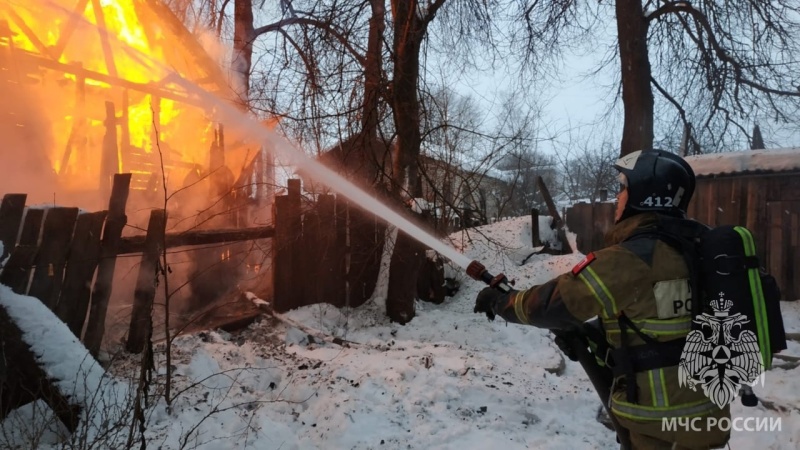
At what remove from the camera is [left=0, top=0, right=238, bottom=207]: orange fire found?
8180 mm

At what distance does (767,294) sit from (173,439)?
3.67 metres

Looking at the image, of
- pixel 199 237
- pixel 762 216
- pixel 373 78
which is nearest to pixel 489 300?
pixel 199 237

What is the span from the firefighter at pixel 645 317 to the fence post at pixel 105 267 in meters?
3.96

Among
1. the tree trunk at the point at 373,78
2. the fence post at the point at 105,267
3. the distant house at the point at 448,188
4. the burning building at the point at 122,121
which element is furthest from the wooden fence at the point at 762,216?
the fence post at the point at 105,267

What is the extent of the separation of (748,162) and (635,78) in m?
2.76

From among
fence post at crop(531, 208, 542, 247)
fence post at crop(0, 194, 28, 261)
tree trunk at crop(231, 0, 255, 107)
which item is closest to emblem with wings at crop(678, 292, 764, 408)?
fence post at crop(0, 194, 28, 261)

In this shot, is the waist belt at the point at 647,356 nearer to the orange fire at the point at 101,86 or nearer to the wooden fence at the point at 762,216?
the wooden fence at the point at 762,216

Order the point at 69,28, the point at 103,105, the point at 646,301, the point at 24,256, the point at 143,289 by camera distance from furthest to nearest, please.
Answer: the point at 103,105, the point at 69,28, the point at 143,289, the point at 24,256, the point at 646,301

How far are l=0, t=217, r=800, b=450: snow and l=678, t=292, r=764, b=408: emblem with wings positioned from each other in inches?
75.2

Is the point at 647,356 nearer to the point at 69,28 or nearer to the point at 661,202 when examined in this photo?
the point at 661,202

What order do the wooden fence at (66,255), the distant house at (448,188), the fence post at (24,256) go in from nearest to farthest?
the fence post at (24,256) < the wooden fence at (66,255) < the distant house at (448,188)

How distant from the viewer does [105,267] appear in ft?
14.7

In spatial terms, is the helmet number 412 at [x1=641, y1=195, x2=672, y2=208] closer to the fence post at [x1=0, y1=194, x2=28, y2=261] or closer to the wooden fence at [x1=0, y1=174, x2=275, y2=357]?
the wooden fence at [x1=0, y1=174, x2=275, y2=357]

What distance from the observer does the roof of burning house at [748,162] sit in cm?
881
